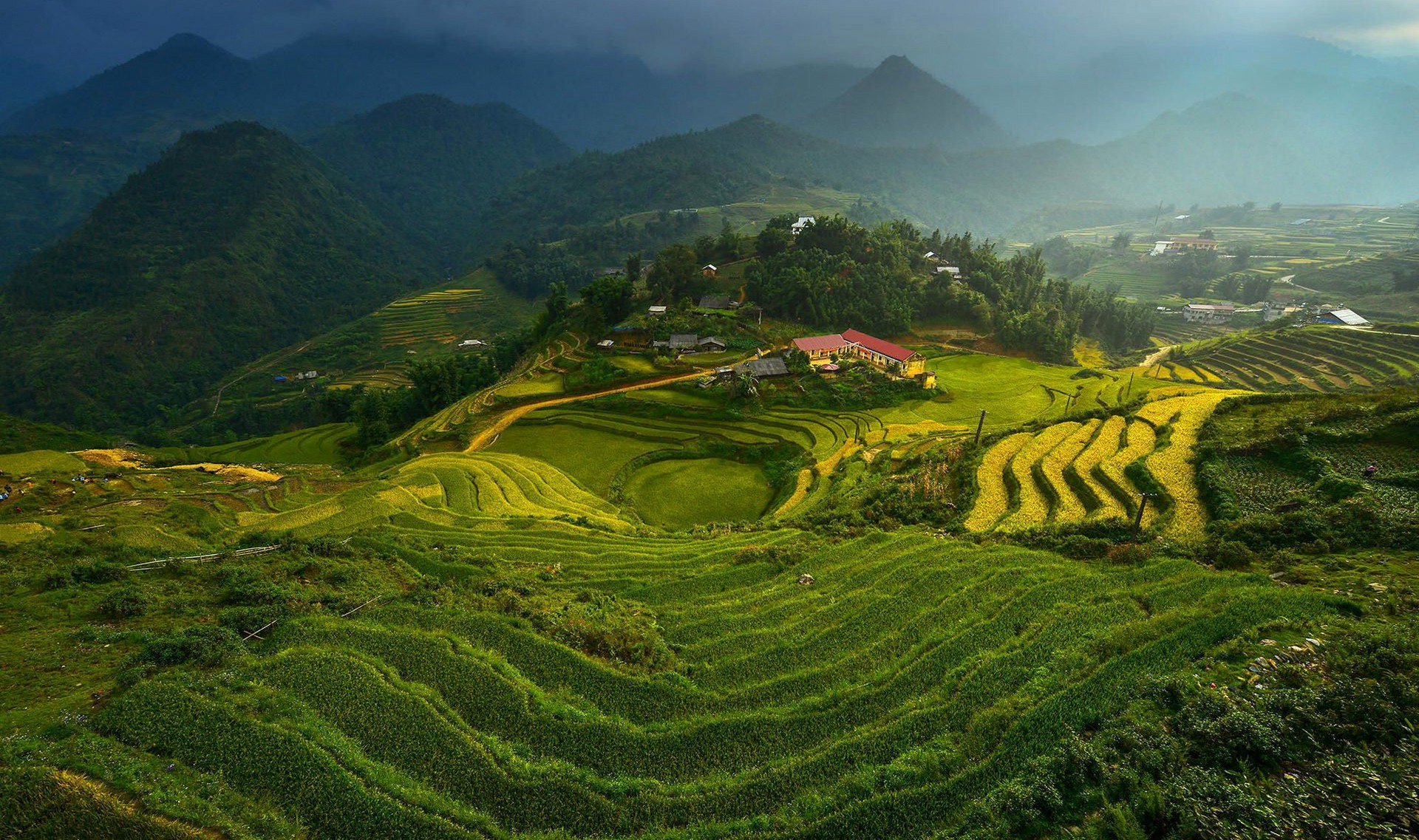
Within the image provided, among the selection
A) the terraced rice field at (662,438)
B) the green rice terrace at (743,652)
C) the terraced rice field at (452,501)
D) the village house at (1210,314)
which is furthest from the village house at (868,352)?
the village house at (1210,314)

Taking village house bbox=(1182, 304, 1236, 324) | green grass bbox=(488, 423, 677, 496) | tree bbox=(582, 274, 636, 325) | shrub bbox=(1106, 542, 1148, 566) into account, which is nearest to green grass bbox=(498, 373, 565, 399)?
green grass bbox=(488, 423, 677, 496)

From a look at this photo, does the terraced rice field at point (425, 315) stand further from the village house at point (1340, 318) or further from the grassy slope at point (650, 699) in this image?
the village house at point (1340, 318)

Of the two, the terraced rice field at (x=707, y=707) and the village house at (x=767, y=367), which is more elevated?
the village house at (x=767, y=367)

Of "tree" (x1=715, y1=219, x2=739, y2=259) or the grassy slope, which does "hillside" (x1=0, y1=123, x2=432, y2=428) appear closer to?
"tree" (x1=715, y1=219, x2=739, y2=259)

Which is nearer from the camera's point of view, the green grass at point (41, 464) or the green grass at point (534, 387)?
the green grass at point (41, 464)

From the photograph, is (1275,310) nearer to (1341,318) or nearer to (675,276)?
(1341,318)

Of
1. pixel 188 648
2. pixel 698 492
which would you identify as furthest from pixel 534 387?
pixel 188 648

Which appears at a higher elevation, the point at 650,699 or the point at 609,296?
the point at 609,296

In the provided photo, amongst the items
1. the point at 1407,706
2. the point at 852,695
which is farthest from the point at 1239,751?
the point at 852,695
